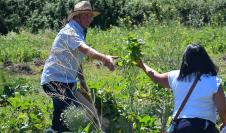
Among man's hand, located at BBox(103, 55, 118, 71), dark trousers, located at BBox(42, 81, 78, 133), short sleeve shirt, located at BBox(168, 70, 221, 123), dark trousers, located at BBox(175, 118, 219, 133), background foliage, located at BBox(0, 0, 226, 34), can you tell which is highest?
man's hand, located at BBox(103, 55, 118, 71)

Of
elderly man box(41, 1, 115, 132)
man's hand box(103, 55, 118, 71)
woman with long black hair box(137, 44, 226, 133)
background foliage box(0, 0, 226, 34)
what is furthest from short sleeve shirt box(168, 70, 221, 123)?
background foliage box(0, 0, 226, 34)

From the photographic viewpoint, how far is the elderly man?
6.36 meters

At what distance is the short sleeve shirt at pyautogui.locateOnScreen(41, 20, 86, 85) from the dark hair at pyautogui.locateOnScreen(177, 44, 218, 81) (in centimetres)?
149

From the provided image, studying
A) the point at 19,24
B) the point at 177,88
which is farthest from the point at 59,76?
the point at 19,24

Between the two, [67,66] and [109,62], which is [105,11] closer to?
[67,66]

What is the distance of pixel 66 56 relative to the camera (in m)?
6.45

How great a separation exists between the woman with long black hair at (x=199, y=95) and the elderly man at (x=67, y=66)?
56.3 inches

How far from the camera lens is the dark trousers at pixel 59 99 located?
640cm

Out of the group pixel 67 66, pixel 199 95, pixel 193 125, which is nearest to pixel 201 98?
pixel 199 95

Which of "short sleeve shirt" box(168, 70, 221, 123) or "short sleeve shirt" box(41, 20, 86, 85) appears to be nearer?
"short sleeve shirt" box(168, 70, 221, 123)

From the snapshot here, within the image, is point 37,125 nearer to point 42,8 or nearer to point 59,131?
point 59,131

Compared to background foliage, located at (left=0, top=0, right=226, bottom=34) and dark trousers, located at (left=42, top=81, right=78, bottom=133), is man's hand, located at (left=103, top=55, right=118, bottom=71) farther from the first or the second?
background foliage, located at (left=0, top=0, right=226, bottom=34)

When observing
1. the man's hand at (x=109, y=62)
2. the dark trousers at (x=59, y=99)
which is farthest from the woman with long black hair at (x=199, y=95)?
the dark trousers at (x=59, y=99)

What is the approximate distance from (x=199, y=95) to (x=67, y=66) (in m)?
1.84
